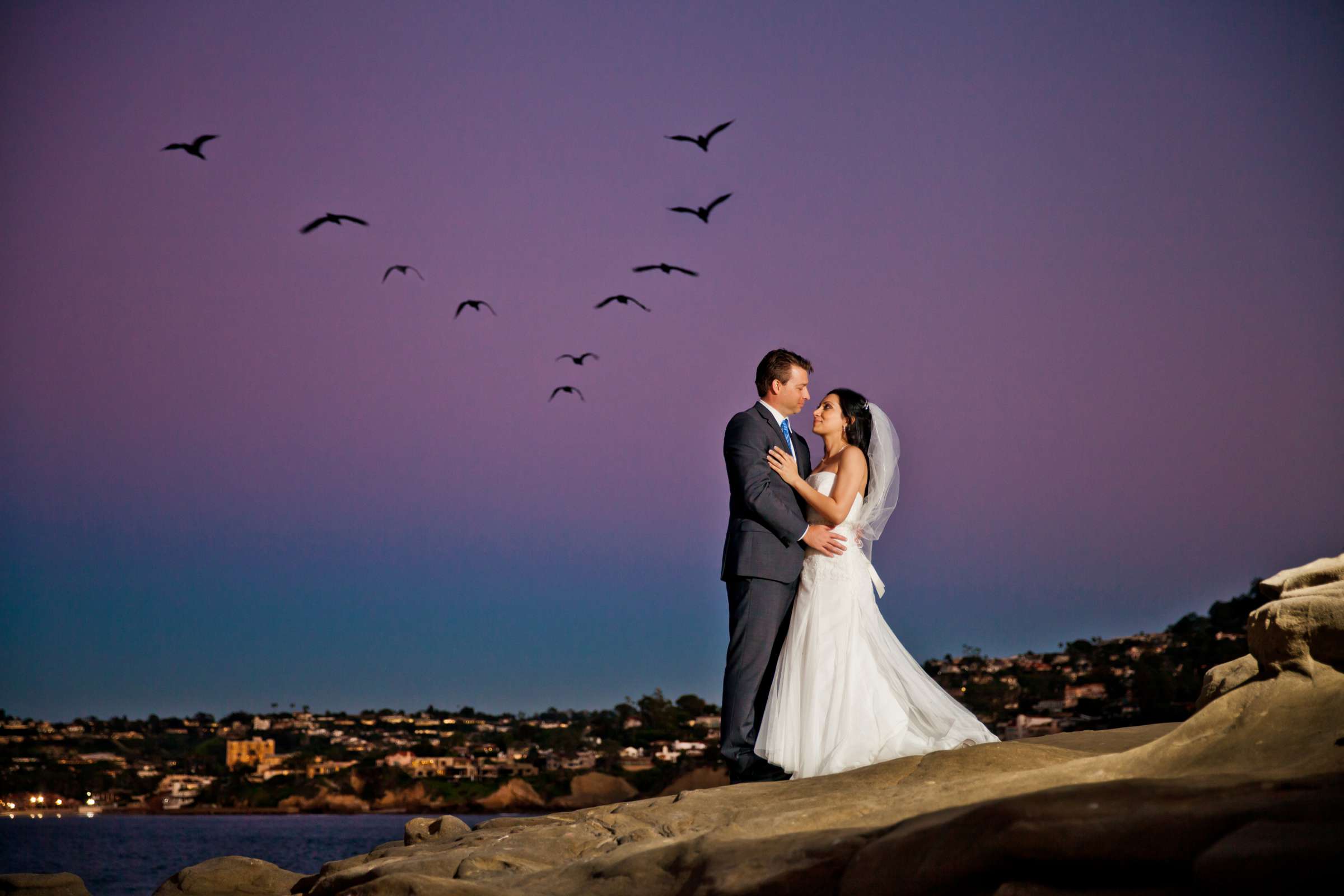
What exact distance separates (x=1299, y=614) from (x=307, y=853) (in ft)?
160

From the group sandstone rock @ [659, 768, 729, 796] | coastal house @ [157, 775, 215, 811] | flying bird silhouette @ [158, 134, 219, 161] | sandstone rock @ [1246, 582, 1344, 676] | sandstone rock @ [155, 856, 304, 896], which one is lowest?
coastal house @ [157, 775, 215, 811]

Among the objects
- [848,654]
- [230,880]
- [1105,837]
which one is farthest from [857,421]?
[230,880]

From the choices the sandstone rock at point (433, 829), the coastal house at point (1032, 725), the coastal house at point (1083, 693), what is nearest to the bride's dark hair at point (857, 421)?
the sandstone rock at point (433, 829)

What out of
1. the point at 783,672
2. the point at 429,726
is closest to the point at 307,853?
the point at 429,726

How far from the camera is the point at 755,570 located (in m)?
8.84

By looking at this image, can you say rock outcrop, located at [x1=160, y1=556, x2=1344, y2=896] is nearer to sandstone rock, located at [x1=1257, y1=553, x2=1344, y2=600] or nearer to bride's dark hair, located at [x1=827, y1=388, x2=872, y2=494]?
sandstone rock, located at [x1=1257, y1=553, x2=1344, y2=600]

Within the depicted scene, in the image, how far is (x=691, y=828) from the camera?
6793 millimetres

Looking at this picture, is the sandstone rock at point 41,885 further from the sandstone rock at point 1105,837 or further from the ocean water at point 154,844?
the sandstone rock at point 1105,837

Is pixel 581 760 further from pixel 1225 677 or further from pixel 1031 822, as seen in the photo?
pixel 1031 822

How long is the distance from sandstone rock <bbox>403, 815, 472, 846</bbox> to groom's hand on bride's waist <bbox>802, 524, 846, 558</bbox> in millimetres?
3886

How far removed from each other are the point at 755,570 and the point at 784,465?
88 centimetres

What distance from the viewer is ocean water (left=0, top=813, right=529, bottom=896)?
3750 centimetres

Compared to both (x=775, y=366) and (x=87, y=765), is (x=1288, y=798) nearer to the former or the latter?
(x=775, y=366)

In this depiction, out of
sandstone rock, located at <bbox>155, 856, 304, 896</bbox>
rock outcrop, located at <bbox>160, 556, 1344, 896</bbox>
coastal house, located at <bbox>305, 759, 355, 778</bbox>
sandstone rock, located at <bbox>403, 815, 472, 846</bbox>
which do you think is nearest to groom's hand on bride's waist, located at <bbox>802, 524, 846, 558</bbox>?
rock outcrop, located at <bbox>160, 556, 1344, 896</bbox>
